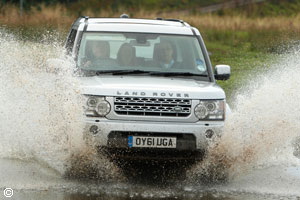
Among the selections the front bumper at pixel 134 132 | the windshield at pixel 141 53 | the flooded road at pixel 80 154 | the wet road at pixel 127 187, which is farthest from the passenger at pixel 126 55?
the wet road at pixel 127 187

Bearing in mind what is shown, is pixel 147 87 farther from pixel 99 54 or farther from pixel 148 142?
pixel 99 54

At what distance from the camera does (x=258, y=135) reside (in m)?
9.13

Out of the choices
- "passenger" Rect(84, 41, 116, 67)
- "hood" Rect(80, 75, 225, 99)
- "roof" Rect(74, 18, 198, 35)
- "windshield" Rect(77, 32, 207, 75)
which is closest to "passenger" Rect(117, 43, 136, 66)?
"windshield" Rect(77, 32, 207, 75)

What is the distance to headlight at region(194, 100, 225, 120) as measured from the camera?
8371 millimetres

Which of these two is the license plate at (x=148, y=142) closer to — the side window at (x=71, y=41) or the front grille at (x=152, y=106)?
the front grille at (x=152, y=106)

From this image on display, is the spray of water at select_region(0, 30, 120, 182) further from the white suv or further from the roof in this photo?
the roof

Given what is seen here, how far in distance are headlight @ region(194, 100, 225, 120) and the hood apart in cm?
6

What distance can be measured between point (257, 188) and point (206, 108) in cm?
97

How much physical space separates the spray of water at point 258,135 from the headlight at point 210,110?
7.5 inches

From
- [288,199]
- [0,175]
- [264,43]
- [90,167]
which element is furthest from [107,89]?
Result: [264,43]

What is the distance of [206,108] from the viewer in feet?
27.6

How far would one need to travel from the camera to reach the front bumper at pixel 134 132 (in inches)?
320

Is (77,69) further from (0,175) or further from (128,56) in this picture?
(0,175)

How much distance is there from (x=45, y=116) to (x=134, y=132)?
998 millimetres
